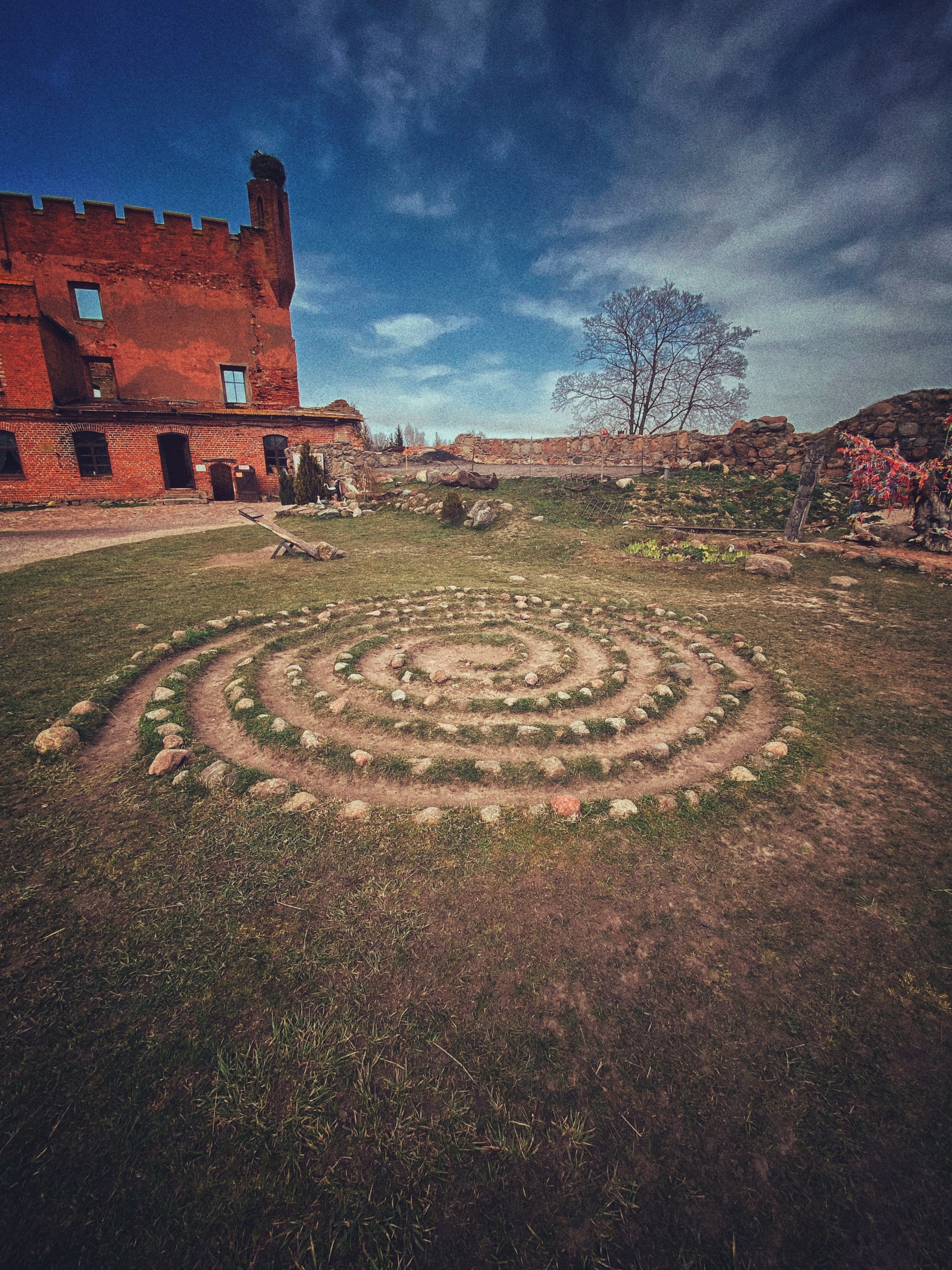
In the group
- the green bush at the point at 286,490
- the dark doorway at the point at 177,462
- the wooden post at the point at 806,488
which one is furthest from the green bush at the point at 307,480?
the wooden post at the point at 806,488

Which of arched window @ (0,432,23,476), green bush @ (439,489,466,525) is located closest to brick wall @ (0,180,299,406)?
arched window @ (0,432,23,476)

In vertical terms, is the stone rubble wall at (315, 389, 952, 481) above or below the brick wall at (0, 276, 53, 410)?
below

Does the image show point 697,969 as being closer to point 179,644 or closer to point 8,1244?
point 8,1244

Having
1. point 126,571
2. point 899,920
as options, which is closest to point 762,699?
point 899,920

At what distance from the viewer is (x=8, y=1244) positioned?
1390 millimetres

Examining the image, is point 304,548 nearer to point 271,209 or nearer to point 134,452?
point 134,452

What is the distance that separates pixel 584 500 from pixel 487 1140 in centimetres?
1700

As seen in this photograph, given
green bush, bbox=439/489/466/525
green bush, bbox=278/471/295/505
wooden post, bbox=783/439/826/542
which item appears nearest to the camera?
wooden post, bbox=783/439/826/542

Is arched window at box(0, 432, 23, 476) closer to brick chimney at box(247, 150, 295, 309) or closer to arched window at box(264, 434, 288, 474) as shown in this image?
arched window at box(264, 434, 288, 474)

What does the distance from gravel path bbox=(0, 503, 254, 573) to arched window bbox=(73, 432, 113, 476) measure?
3.01 metres

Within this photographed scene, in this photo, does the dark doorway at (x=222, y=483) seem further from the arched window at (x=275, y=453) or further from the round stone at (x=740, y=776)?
the round stone at (x=740, y=776)

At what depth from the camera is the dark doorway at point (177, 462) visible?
78.0 feet

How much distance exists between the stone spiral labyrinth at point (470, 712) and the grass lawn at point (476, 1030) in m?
0.35

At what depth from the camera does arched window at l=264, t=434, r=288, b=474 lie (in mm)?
23844
